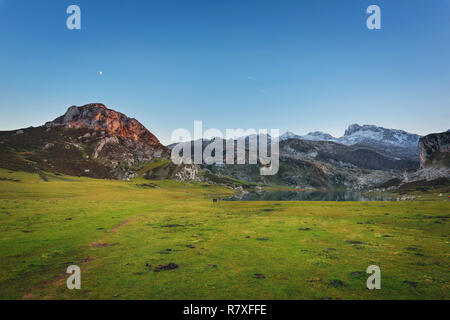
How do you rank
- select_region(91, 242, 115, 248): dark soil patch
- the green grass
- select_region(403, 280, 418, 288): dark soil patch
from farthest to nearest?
select_region(91, 242, 115, 248): dark soil patch, select_region(403, 280, 418, 288): dark soil patch, the green grass

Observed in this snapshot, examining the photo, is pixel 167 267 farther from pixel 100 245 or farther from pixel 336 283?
pixel 336 283

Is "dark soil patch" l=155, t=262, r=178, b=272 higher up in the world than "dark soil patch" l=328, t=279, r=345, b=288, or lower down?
lower down

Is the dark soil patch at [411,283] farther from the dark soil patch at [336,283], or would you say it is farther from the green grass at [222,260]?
the dark soil patch at [336,283]

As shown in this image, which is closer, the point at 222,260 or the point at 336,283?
the point at 336,283

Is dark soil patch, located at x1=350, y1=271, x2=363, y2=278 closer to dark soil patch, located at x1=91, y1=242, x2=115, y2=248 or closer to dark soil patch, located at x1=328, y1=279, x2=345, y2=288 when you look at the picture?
dark soil patch, located at x1=328, y1=279, x2=345, y2=288

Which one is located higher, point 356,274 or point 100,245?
point 356,274

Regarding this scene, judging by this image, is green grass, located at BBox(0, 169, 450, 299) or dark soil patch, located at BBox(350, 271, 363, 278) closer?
green grass, located at BBox(0, 169, 450, 299)

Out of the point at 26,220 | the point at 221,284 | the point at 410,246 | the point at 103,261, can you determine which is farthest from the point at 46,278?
the point at 410,246

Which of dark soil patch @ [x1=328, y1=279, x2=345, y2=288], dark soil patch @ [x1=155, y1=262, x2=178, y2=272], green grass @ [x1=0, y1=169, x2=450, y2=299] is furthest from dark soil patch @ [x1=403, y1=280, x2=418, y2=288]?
dark soil patch @ [x1=155, y1=262, x2=178, y2=272]

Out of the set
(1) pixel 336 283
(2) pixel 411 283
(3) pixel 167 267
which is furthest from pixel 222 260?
(2) pixel 411 283
